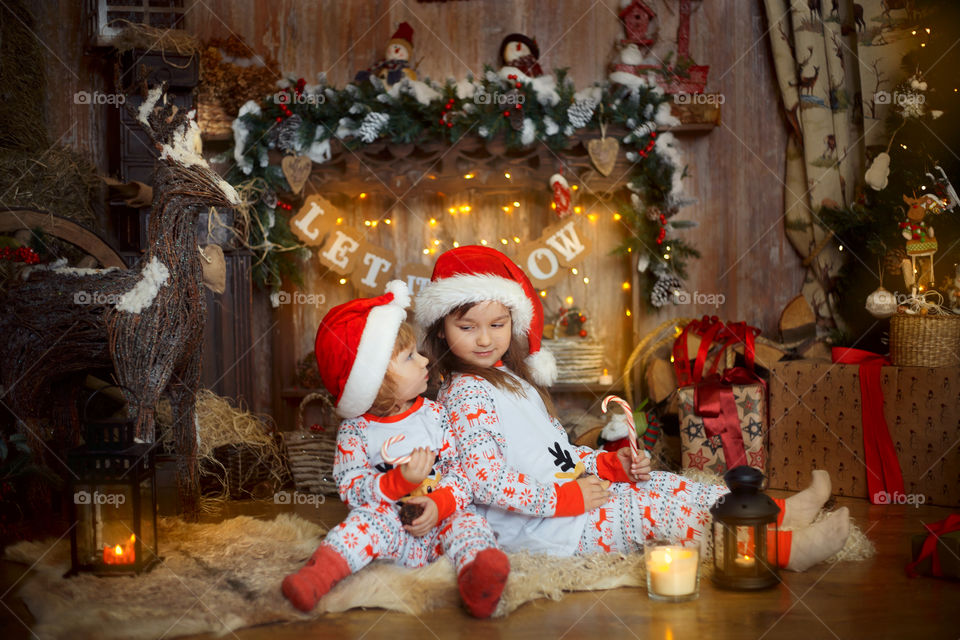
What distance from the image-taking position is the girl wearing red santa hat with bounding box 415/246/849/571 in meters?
2.76

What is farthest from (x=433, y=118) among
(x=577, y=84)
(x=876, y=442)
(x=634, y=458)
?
(x=876, y=442)

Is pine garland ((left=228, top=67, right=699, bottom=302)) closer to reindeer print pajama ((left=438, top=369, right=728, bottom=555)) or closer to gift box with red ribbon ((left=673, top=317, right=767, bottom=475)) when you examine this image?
gift box with red ribbon ((left=673, top=317, right=767, bottom=475))

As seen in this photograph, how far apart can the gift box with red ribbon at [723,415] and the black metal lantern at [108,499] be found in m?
2.49

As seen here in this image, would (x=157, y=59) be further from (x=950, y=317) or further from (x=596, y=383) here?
(x=950, y=317)

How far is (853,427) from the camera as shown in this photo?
3.97m

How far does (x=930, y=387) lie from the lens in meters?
3.77

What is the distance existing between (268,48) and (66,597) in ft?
11.2

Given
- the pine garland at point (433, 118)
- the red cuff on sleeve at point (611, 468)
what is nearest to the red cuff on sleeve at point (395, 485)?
the red cuff on sleeve at point (611, 468)

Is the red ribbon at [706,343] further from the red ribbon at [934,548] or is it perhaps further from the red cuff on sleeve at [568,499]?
the red cuff on sleeve at [568,499]

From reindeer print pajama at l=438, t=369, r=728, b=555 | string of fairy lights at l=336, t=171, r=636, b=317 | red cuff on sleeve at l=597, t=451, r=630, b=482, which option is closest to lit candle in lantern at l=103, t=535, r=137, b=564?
reindeer print pajama at l=438, t=369, r=728, b=555

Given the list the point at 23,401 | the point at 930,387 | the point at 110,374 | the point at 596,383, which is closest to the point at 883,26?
the point at 930,387

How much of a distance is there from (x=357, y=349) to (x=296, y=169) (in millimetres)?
2127

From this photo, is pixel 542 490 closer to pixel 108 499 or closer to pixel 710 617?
pixel 710 617

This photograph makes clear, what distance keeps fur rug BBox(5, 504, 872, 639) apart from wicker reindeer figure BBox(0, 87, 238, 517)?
0.55 metres
